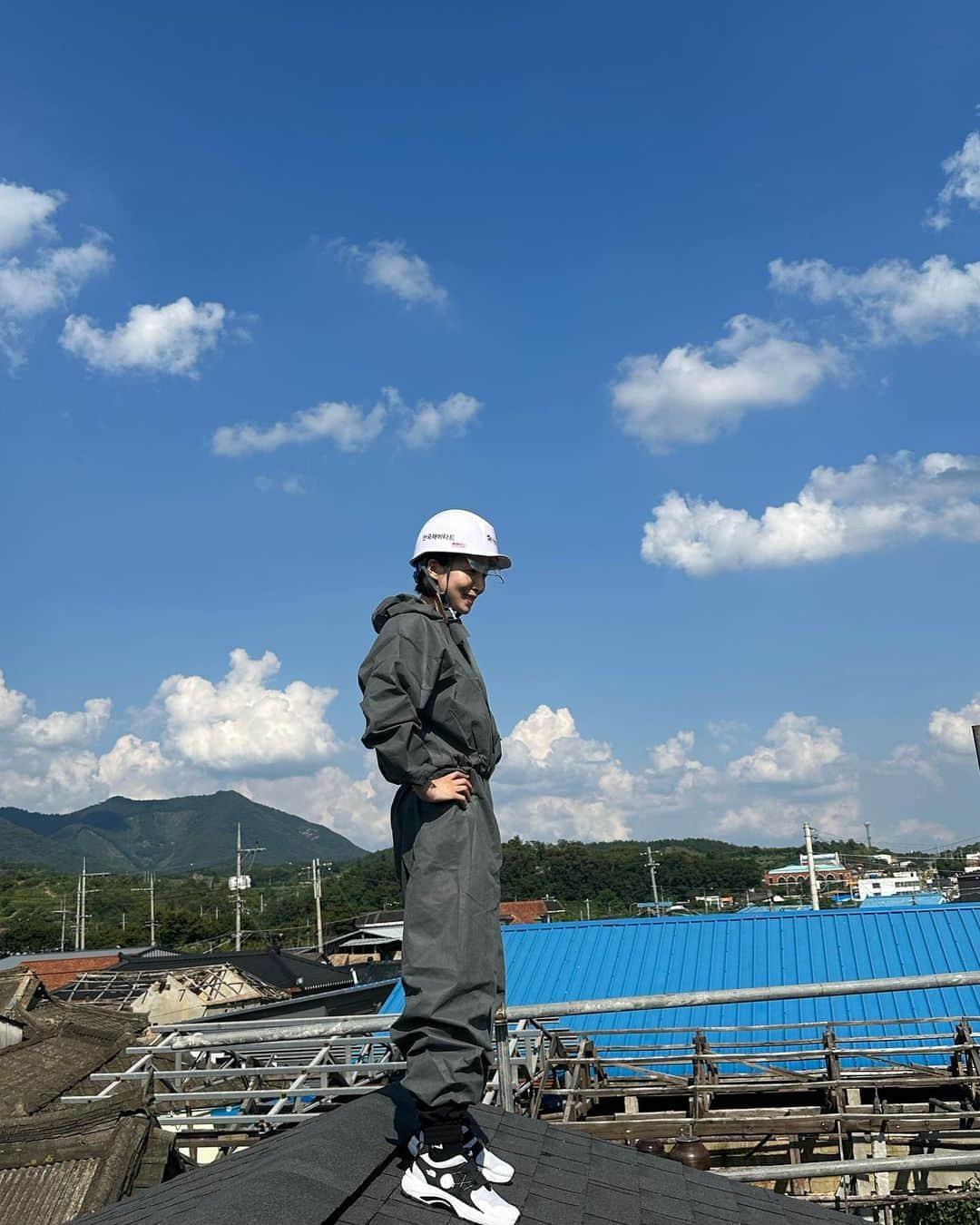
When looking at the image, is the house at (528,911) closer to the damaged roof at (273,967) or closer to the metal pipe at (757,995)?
the damaged roof at (273,967)

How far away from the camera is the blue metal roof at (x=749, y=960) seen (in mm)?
15906

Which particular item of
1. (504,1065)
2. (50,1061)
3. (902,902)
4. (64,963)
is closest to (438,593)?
(504,1065)

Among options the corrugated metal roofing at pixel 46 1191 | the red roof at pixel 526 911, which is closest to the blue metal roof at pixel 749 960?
the corrugated metal roofing at pixel 46 1191

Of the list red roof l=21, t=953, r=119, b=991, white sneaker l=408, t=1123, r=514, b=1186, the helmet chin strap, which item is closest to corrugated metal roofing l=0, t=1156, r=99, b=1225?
white sneaker l=408, t=1123, r=514, b=1186

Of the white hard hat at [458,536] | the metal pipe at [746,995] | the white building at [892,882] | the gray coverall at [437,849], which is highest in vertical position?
the white hard hat at [458,536]

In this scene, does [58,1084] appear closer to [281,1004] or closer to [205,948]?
[281,1004]

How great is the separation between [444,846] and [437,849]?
0.02m

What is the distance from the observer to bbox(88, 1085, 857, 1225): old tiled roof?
244 cm

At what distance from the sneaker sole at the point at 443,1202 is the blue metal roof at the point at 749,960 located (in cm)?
1283

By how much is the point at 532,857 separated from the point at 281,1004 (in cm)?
8983

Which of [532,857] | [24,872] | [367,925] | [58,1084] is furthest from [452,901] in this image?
[24,872]

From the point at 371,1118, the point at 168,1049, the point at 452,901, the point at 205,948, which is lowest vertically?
the point at 205,948

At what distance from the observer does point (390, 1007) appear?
57.2 feet

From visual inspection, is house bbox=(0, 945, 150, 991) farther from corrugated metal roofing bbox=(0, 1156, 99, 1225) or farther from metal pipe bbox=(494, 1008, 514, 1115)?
metal pipe bbox=(494, 1008, 514, 1115)
